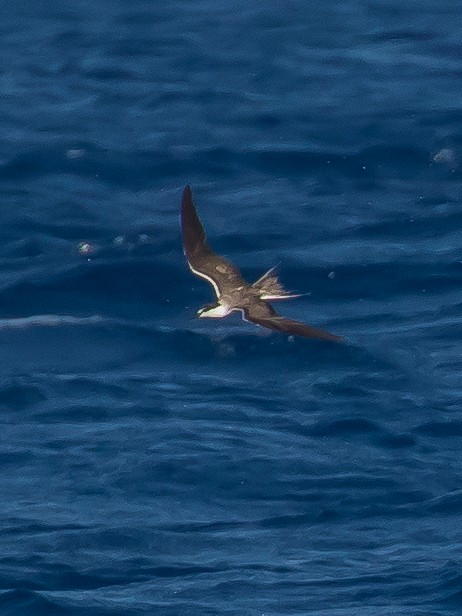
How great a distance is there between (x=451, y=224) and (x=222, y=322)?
127 inches

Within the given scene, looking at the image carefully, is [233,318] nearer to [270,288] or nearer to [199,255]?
[199,255]

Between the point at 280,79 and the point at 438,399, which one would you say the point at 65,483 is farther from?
the point at 280,79

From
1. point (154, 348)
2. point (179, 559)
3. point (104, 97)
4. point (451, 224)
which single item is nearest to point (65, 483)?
point (179, 559)

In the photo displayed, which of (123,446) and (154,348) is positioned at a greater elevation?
(154,348)

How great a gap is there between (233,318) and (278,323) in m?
2.88

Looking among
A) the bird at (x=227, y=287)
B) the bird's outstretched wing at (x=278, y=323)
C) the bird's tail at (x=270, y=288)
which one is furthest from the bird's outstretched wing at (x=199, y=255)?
the bird's outstretched wing at (x=278, y=323)

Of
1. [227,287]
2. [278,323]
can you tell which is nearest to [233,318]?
[227,287]

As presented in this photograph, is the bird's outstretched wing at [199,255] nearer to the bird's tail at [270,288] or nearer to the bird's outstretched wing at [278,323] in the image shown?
the bird's tail at [270,288]

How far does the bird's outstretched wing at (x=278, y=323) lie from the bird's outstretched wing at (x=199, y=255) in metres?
0.78

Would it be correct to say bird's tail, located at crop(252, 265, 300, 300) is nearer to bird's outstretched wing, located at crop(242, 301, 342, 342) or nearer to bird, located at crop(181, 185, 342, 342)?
bird, located at crop(181, 185, 342, 342)

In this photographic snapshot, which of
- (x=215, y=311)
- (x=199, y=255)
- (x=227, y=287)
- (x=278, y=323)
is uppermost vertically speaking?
(x=199, y=255)

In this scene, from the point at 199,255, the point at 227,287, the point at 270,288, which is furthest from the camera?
the point at 199,255

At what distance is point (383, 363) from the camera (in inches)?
553

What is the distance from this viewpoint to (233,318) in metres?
15.0
